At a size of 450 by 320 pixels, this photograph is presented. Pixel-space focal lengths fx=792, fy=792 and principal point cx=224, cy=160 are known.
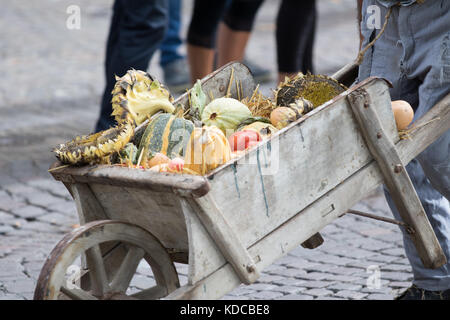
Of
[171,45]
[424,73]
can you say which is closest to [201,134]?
[424,73]

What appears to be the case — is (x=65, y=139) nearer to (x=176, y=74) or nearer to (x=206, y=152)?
(x=176, y=74)

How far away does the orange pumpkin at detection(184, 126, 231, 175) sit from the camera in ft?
7.96

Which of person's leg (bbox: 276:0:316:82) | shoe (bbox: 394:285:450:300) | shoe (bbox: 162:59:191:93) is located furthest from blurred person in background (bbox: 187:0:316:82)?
shoe (bbox: 394:285:450:300)

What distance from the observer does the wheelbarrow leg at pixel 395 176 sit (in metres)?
2.66

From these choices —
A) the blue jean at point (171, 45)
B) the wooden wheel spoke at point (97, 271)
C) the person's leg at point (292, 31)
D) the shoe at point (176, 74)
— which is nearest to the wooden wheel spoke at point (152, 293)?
the wooden wheel spoke at point (97, 271)

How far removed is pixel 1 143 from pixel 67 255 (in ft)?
12.8

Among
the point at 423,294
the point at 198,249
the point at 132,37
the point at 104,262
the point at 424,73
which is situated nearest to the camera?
the point at 198,249

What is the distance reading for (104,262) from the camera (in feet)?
8.93

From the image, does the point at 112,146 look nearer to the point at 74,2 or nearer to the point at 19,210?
the point at 19,210

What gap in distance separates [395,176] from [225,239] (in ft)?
2.43

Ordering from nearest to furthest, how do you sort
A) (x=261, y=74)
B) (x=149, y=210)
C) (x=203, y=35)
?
1. (x=149, y=210)
2. (x=203, y=35)
3. (x=261, y=74)

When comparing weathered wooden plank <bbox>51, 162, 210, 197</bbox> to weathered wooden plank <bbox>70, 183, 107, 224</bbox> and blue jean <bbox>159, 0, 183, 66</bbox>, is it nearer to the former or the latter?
weathered wooden plank <bbox>70, 183, 107, 224</bbox>

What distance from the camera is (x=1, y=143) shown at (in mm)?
6035
